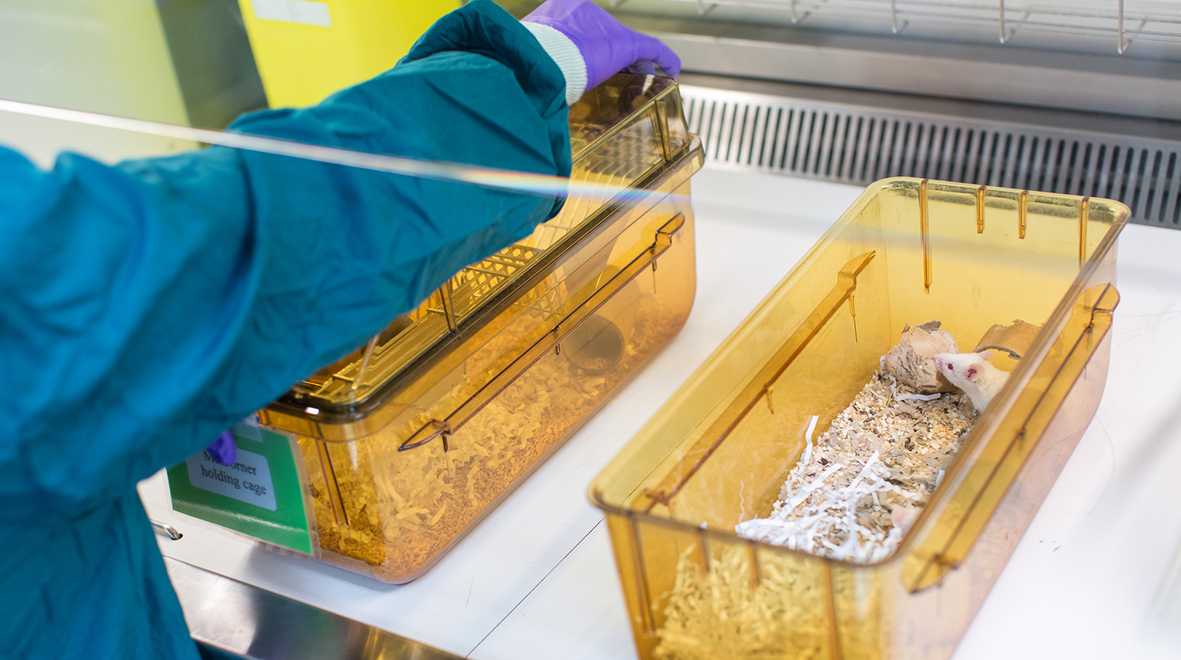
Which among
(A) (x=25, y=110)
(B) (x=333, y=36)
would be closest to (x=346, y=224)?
(A) (x=25, y=110)

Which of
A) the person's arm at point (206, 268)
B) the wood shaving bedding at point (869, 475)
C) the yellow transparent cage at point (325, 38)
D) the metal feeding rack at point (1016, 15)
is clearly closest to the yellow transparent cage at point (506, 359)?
the person's arm at point (206, 268)

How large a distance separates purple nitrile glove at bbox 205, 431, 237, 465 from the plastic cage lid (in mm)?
39

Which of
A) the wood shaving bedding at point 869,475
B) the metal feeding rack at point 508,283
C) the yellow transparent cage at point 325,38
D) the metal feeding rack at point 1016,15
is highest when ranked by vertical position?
the yellow transparent cage at point 325,38

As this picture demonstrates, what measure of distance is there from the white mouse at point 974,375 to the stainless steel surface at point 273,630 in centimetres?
43

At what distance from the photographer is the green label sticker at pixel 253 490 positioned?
658 millimetres

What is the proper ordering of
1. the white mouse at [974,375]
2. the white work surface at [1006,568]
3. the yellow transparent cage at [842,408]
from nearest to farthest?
1. the yellow transparent cage at [842,408]
2. the white work surface at [1006,568]
3. the white mouse at [974,375]

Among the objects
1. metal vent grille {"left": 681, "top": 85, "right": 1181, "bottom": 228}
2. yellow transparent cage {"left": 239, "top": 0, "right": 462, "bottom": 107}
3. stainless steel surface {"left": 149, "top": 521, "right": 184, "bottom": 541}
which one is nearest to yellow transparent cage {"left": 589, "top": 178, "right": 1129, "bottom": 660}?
metal vent grille {"left": 681, "top": 85, "right": 1181, "bottom": 228}

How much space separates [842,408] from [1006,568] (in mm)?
191

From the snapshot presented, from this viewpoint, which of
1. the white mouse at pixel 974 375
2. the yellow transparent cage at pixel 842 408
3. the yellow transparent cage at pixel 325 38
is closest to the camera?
the yellow transparent cage at pixel 842 408

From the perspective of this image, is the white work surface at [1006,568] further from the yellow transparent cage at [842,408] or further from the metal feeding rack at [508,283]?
the metal feeding rack at [508,283]

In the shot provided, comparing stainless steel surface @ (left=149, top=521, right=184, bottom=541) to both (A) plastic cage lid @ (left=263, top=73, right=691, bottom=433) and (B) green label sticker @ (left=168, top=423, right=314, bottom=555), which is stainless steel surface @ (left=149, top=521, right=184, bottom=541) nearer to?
(B) green label sticker @ (left=168, top=423, right=314, bottom=555)

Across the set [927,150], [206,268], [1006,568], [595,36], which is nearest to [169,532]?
[206,268]

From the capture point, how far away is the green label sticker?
66cm

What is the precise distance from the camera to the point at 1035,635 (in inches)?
23.8
